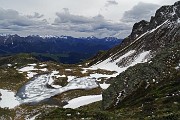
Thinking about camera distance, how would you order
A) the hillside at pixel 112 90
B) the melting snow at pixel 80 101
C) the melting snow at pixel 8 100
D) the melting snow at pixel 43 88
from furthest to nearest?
the melting snow at pixel 43 88 → the melting snow at pixel 8 100 → the melting snow at pixel 80 101 → the hillside at pixel 112 90

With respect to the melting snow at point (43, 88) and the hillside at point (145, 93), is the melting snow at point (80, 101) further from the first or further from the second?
the hillside at point (145, 93)

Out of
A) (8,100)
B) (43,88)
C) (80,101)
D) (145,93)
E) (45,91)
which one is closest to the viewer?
(145,93)

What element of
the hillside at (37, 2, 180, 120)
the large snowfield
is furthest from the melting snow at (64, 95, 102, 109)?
the hillside at (37, 2, 180, 120)

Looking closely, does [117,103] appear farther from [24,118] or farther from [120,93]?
[24,118]

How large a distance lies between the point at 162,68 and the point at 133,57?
10826 centimetres

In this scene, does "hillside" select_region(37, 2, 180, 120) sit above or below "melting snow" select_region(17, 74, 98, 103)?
above

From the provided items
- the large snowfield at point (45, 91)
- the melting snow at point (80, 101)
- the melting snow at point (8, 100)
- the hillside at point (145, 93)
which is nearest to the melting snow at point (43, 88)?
the large snowfield at point (45, 91)

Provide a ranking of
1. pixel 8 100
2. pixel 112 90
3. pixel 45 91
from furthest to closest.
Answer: pixel 45 91 < pixel 8 100 < pixel 112 90

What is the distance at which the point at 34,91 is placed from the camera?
11531cm

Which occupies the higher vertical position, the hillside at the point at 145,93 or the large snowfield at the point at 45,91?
→ the hillside at the point at 145,93

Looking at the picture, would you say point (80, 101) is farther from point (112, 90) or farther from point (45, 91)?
point (112, 90)

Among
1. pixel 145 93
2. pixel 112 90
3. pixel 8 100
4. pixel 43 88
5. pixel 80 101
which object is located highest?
pixel 145 93

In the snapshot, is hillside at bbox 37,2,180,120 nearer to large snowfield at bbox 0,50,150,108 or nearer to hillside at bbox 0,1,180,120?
hillside at bbox 0,1,180,120

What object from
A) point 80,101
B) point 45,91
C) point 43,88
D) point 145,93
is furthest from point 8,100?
point 145,93
